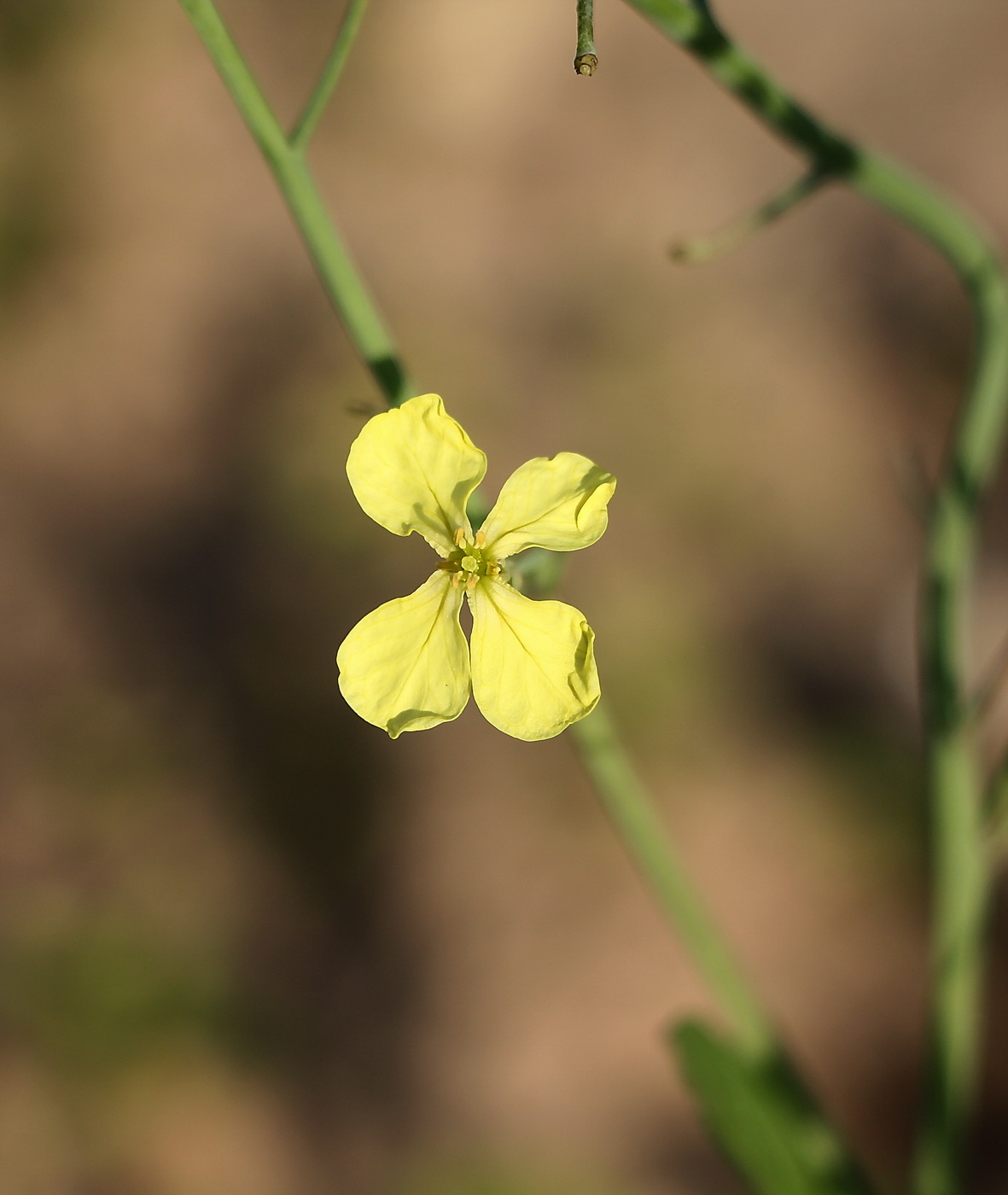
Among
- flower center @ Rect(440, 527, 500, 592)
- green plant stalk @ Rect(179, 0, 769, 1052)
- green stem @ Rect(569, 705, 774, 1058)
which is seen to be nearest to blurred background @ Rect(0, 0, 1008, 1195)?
green stem @ Rect(569, 705, 774, 1058)

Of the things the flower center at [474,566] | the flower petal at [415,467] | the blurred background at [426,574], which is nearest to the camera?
the flower petal at [415,467]

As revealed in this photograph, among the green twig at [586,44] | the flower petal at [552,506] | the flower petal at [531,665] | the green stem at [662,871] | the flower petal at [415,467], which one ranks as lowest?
the green stem at [662,871]

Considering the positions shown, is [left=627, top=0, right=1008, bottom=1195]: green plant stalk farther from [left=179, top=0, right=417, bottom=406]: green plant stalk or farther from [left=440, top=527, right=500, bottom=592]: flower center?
[left=440, top=527, right=500, bottom=592]: flower center

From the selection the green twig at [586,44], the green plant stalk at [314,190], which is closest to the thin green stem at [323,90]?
the green plant stalk at [314,190]

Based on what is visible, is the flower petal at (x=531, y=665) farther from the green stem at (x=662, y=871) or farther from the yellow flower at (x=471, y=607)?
the green stem at (x=662, y=871)

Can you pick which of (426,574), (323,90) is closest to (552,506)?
(323,90)
